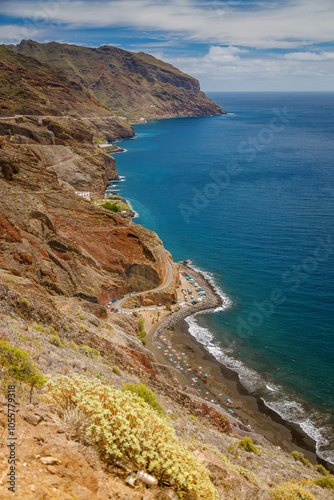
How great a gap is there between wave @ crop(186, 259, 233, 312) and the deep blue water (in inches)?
50.0

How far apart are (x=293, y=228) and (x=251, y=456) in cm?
7629

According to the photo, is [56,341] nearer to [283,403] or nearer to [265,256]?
[283,403]

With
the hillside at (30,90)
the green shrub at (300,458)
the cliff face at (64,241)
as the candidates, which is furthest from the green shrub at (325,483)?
the hillside at (30,90)

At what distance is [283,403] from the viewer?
4694 cm

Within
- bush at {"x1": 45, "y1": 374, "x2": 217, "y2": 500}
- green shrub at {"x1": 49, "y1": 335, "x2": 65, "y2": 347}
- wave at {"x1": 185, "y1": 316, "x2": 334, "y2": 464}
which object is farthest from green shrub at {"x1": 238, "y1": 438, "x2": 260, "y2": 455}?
bush at {"x1": 45, "y1": 374, "x2": 217, "y2": 500}

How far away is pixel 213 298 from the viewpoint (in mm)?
70312

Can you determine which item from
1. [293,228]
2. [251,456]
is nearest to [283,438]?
[251,456]

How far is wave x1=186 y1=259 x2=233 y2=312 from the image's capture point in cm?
6788

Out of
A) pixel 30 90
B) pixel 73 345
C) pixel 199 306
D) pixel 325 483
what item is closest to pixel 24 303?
pixel 73 345

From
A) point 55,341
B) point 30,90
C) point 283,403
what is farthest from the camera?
point 30,90

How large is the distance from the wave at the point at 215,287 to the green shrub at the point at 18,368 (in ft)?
168

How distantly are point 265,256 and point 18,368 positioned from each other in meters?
72.3

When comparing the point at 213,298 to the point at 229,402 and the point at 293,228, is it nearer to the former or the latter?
the point at 229,402

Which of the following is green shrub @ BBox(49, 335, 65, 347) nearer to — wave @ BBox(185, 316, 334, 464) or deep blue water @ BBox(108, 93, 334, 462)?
wave @ BBox(185, 316, 334, 464)
